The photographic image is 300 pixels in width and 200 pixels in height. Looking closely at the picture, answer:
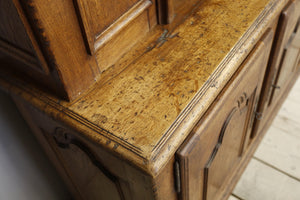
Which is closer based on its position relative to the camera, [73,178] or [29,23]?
[29,23]

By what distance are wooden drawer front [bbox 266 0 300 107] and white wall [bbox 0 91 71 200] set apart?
77 centimetres

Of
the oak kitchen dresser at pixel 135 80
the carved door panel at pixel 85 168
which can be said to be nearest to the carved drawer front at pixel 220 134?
the oak kitchen dresser at pixel 135 80

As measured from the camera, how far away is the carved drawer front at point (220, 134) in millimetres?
621

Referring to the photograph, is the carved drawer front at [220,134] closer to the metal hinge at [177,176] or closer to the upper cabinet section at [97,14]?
the metal hinge at [177,176]

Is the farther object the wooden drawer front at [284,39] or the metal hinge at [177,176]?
the wooden drawer front at [284,39]

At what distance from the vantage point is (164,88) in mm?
597

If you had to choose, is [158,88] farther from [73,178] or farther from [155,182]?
[73,178]

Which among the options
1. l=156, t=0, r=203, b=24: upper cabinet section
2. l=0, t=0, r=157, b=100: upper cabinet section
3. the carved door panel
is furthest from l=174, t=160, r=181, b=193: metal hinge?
l=156, t=0, r=203, b=24: upper cabinet section

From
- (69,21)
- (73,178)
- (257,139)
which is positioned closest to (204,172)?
(73,178)

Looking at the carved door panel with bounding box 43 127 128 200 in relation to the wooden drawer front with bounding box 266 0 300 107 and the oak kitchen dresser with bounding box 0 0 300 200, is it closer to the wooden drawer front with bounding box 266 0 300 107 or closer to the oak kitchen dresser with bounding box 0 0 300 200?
the oak kitchen dresser with bounding box 0 0 300 200

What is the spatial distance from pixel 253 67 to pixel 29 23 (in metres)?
0.55

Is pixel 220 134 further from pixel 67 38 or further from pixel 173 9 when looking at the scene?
pixel 67 38

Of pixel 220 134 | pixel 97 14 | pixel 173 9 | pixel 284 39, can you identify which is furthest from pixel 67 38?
pixel 284 39

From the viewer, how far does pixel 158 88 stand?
1.96ft
